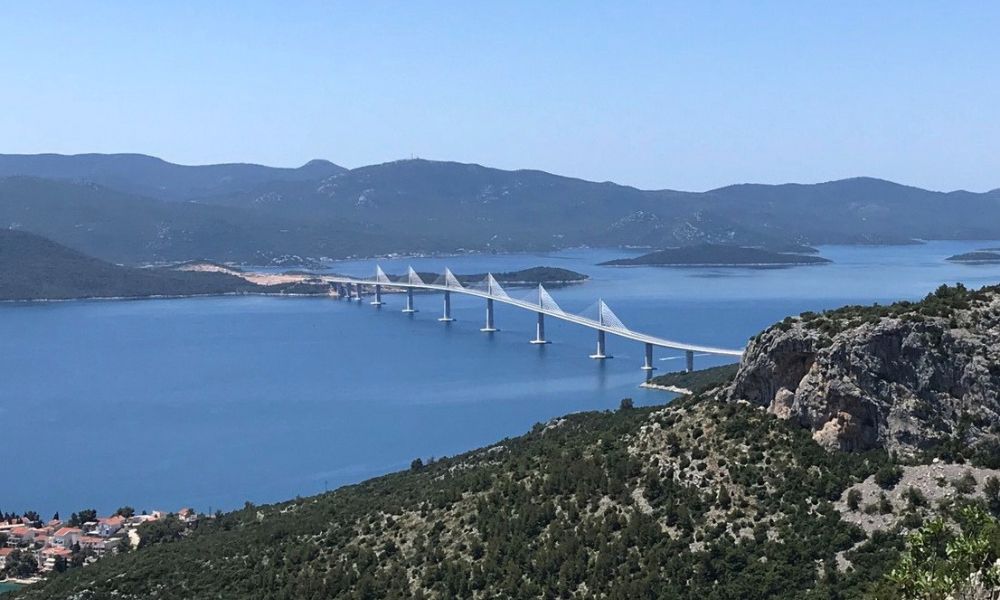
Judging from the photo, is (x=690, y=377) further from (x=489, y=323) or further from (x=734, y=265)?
(x=734, y=265)

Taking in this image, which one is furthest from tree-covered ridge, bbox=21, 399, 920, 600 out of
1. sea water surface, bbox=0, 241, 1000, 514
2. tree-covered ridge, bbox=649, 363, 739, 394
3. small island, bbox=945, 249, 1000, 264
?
small island, bbox=945, 249, 1000, 264

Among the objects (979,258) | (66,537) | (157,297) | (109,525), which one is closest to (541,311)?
(109,525)

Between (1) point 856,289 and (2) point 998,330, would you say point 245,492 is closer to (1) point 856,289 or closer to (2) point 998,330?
(2) point 998,330

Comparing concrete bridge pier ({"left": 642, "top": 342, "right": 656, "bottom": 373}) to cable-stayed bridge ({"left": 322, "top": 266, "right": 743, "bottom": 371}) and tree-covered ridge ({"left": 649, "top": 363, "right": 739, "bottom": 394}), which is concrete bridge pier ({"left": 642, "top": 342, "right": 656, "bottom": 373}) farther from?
tree-covered ridge ({"left": 649, "top": 363, "right": 739, "bottom": 394})

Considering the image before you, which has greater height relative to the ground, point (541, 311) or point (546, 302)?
point (546, 302)

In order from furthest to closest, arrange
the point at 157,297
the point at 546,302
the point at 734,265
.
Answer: the point at 734,265
the point at 157,297
the point at 546,302

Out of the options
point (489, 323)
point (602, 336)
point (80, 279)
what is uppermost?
point (80, 279)
